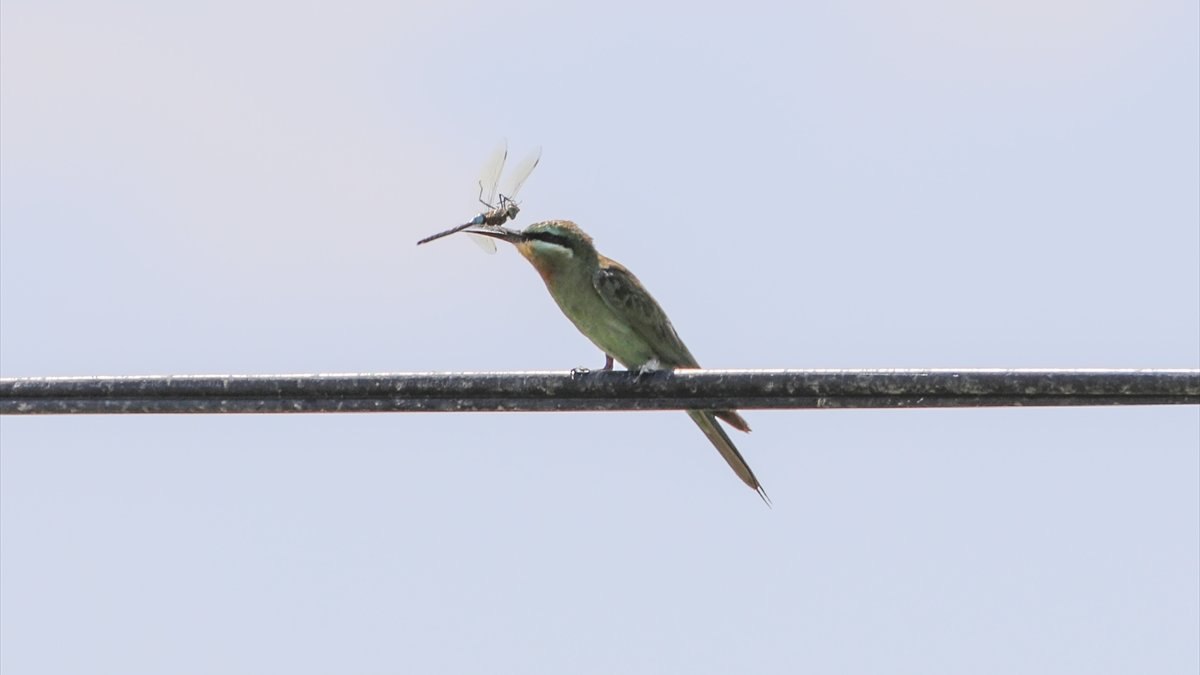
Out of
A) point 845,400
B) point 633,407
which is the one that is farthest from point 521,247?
point 845,400

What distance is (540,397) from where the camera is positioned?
4.70 m

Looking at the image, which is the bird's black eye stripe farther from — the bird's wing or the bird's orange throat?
the bird's wing

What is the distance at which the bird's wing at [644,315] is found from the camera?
287 inches

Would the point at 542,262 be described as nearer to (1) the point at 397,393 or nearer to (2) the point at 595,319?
→ (2) the point at 595,319

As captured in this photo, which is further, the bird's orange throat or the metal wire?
the bird's orange throat

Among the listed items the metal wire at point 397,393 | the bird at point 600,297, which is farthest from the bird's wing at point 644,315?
the metal wire at point 397,393

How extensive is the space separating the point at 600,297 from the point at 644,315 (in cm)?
21

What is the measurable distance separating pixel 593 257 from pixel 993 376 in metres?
3.35

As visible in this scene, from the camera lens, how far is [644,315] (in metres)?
7.29

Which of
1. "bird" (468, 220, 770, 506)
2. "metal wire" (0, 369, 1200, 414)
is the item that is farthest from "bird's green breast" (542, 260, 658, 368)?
"metal wire" (0, 369, 1200, 414)

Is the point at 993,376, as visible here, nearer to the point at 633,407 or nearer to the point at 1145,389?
the point at 1145,389

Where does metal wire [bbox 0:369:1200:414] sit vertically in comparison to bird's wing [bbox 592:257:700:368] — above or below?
below

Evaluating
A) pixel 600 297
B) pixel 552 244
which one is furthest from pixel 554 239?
pixel 600 297

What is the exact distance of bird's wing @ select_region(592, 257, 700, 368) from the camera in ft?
23.9
